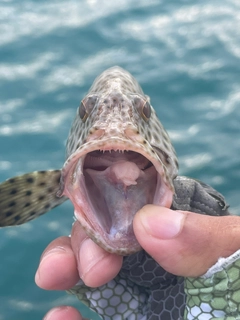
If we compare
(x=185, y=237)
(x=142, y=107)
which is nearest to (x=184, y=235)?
(x=185, y=237)

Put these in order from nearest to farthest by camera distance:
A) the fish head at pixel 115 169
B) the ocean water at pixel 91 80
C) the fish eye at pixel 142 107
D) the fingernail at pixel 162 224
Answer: the fingernail at pixel 162 224
the fish head at pixel 115 169
the fish eye at pixel 142 107
the ocean water at pixel 91 80

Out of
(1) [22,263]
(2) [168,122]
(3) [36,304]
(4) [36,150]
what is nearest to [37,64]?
(4) [36,150]

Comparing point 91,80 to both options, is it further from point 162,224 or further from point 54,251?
point 162,224

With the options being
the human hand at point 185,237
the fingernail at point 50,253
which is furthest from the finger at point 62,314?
the human hand at point 185,237

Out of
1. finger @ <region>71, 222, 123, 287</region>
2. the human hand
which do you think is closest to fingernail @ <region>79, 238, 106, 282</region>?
finger @ <region>71, 222, 123, 287</region>

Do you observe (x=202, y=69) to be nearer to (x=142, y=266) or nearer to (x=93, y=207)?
(x=142, y=266)

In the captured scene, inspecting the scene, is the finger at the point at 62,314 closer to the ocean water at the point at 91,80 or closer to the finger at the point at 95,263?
the finger at the point at 95,263
